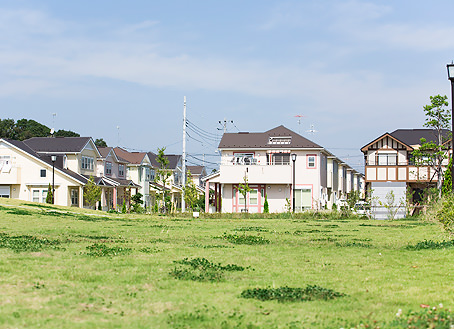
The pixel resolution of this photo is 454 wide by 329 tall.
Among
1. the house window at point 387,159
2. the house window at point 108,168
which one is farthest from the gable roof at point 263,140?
the house window at point 108,168

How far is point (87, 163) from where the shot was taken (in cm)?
5700

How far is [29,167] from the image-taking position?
5253cm

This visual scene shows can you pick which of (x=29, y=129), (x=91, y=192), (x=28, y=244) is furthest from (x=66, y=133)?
(x=28, y=244)

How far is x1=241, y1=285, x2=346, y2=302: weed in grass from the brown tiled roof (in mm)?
62538

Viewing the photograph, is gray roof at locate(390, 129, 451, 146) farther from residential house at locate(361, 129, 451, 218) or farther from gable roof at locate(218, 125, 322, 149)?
gable roof at locate(218, 125, 322, 149)

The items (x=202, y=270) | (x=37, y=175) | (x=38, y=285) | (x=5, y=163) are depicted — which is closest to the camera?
(x=38, y=285)

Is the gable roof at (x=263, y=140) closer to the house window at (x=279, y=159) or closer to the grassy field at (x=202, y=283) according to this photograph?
the house window at (x=279, y=159)

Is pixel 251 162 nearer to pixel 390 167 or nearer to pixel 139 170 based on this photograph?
pixel 390 167

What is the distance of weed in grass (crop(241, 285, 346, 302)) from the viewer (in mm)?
7238

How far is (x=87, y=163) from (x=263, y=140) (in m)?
18.7

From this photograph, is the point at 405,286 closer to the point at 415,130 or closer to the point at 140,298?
the point at 140,298

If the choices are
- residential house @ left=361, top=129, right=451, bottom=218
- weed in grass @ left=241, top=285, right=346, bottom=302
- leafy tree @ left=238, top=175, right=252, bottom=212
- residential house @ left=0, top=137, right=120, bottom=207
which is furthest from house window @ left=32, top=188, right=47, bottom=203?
weed in grass @ left=241, top=285, right=346, bottom=302

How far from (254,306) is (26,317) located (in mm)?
2625

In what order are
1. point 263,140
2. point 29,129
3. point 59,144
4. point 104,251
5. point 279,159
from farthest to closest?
point 29,129 < point 59,144 < point 263,140 < point 279,159 < point 104,251
